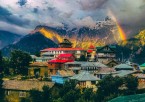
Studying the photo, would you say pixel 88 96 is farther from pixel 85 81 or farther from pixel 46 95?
pixel 85 81

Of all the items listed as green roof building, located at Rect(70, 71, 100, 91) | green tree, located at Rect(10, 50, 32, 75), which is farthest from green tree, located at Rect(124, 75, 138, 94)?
green tree, located at Rect(10, 50, 32, 75)

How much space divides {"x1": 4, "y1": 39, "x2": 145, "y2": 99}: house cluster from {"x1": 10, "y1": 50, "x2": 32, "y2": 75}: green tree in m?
2.42

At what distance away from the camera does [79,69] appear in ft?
277

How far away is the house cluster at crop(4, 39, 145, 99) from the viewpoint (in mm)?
68906

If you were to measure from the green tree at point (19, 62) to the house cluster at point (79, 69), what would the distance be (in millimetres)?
2416

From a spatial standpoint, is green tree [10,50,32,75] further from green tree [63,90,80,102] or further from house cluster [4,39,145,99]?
green tree [63,90,80,102]

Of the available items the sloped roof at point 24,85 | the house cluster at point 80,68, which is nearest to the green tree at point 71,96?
the sloped roof at point 24,85

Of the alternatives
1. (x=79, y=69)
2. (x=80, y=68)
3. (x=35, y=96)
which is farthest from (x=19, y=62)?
(x=35, y=96)

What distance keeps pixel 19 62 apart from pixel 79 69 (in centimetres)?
1667

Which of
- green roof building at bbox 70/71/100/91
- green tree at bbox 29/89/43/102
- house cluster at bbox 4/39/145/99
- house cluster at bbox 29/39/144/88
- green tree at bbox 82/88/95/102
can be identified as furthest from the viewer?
house cluster at bbox 29/39/144/88

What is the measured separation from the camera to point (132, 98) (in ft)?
151

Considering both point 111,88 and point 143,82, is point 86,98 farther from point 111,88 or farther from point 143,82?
point 143,82

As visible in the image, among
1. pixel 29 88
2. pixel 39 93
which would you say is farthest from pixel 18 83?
pixel 39 93

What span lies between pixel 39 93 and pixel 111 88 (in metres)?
14.3
